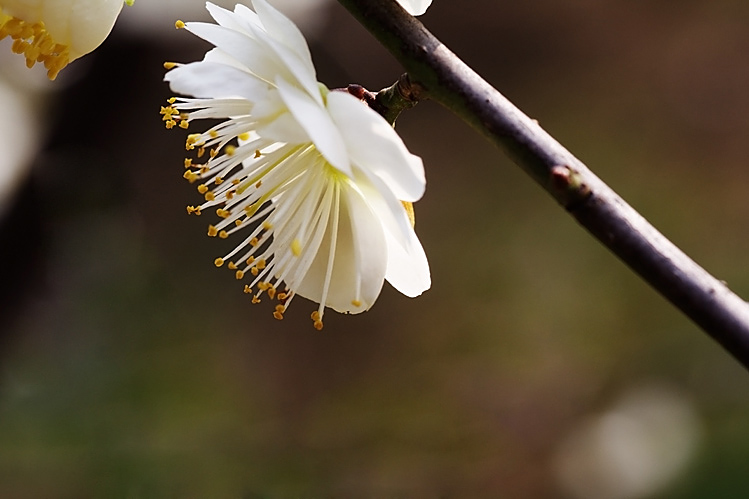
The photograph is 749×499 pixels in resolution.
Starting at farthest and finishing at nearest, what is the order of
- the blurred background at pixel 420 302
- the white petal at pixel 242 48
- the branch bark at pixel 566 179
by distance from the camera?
the blurred background at pixel 420 302 → the white petal at pixel 242 48 → the branch bark at pixel 566 179

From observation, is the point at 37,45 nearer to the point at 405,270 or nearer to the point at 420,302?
the point at 405,270

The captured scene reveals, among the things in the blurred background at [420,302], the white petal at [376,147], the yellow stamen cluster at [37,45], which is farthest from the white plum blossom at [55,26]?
the blurred background at [420,302]

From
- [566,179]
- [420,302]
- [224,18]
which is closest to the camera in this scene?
[566,179]

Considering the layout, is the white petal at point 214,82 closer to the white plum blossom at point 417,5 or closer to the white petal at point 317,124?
the white petal at point 317,124

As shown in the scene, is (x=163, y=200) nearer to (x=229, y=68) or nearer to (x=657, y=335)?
(x=657, y=335)

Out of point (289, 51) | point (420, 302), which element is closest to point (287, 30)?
point (289, 51)

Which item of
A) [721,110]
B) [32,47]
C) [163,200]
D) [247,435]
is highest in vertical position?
[721,110]

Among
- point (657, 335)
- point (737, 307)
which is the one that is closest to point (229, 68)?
point (737, 307)

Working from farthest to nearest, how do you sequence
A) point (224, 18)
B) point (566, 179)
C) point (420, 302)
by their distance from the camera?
point (420, 302) → point (224, 18) → point (566, 179)
